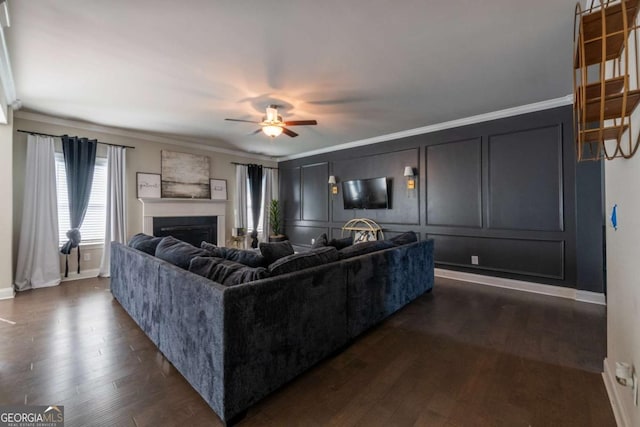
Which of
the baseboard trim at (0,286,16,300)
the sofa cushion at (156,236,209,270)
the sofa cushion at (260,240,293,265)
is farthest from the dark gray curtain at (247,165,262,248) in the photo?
the sofa cushion at (260,240,293,265)

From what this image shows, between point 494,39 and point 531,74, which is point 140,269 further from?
point 531,74

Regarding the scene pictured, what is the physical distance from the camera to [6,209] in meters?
3.65

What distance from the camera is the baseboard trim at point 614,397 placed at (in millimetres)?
1480

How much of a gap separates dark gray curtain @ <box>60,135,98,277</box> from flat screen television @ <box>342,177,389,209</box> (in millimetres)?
4722

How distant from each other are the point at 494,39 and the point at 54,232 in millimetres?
6314

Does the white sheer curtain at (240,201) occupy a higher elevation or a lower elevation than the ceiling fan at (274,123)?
lower

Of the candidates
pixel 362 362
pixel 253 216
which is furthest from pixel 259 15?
pixel 253 216

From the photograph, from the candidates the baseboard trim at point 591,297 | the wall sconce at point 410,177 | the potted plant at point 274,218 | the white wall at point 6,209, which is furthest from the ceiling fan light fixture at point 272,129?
the baseboard trim at point 591,297

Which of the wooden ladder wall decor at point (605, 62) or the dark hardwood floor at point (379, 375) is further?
the dark hardwood floor at point (379, 375)

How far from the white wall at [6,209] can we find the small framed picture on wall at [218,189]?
3.13 meters

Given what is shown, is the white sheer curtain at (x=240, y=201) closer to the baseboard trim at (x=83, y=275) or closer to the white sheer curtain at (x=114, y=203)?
the white sheer curtain at (x=114, y=203)

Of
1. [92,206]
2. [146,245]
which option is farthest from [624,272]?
[92,206]

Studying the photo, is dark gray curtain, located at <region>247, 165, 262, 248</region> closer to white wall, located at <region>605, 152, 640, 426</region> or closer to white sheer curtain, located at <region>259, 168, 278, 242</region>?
white sheer curtain, located at <region>259, 168, 278, 242</region>

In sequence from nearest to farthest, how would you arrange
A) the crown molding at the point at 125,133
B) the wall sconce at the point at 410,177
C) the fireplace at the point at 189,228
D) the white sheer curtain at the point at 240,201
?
the crown molding at the point at 125,133, the wall sconce at the point at 410,177, the fireplace at the point at 189,228, the white sheer curtain at the point at 240,201
